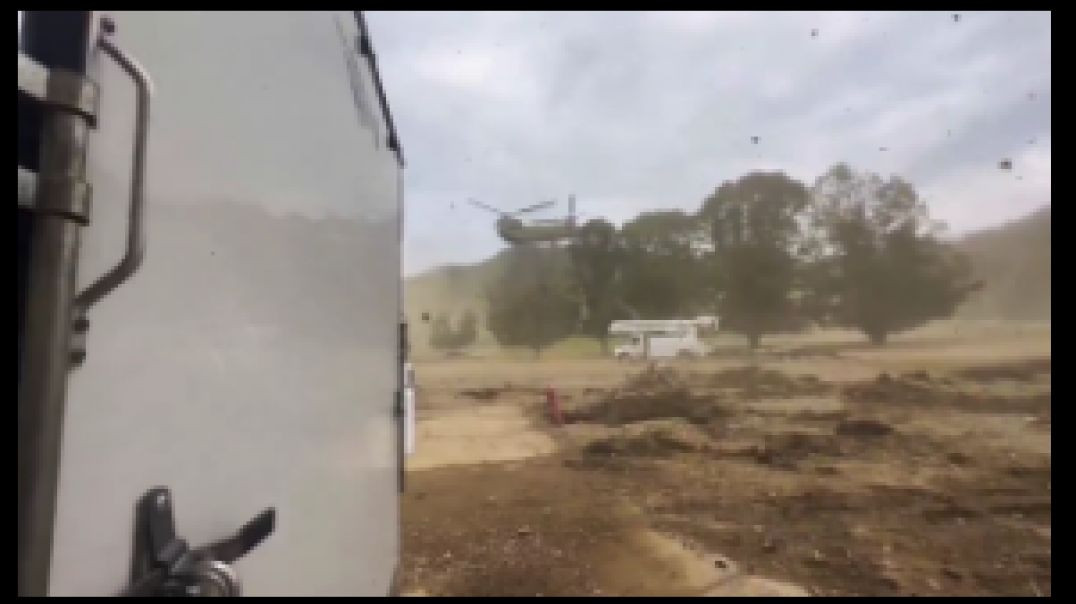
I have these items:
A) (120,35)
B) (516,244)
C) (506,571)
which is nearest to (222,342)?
(120,35)

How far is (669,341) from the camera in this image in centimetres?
2803

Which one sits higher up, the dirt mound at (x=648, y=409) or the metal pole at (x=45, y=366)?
the metal pole at (x=45, y=366)

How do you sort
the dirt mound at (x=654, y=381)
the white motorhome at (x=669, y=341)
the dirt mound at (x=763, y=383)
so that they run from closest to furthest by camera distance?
the dirt mound at (x=763, y=383), the dirt mound at (x=654, y=381), the white motorhome at (x=669, y=341)

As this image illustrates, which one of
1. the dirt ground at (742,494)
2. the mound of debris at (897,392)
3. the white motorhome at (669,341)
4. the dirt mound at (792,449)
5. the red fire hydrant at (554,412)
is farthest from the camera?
the white motorhome at (669,341)

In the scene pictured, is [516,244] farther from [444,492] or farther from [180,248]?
[180,248]

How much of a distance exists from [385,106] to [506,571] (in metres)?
4.19

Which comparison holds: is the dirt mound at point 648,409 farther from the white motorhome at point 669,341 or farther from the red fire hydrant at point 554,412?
the white motorhome at point 669,341

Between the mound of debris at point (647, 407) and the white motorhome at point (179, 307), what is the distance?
1326 cm

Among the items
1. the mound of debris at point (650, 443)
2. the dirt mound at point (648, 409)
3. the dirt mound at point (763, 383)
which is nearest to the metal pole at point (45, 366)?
the mound of debris at point (650, 443)

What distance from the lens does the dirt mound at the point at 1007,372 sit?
712 inches

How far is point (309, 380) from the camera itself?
1196 millimetres

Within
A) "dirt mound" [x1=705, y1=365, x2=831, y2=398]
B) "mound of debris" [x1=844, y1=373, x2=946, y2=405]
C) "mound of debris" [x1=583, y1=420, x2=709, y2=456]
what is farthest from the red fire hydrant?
"mound of debris" [x1=844, y1=373, x2=946, y2=405]

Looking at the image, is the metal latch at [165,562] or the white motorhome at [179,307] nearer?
the white motorhome at [179,307]

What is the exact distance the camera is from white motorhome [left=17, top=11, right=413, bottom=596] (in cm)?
55
